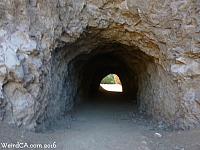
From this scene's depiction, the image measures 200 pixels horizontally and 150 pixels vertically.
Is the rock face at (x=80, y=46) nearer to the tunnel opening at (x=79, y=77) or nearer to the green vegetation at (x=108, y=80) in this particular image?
the tunnel opening at (x=79, y=77)

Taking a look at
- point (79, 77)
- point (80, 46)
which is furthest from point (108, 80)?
point (80, 46)

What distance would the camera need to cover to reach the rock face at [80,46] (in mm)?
7613

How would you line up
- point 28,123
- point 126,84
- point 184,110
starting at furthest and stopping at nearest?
point 126,84 < point 184,110 < point 28,123

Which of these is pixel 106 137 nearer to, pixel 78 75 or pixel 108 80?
pixel 78 75

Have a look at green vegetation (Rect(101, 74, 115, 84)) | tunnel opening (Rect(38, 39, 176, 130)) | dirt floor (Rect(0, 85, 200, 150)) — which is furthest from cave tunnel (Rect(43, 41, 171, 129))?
green vegetation (Rect(101, 74, 115, 84))

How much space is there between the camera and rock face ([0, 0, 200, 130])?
7.61m

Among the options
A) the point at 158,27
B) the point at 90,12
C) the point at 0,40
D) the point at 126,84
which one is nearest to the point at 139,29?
the point at 158,27

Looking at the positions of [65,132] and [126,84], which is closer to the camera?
[65,132]

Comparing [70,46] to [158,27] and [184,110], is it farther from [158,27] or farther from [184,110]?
[184,110]

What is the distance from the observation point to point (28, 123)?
25.2 feet

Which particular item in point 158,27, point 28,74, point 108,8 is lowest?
point 28,74

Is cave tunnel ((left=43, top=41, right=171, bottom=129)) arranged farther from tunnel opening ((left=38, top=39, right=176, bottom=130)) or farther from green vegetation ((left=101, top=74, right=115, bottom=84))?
green vegetation ((left=101, top=74, right=115, bottom=84))

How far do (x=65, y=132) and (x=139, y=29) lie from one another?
3.78m

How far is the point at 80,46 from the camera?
421 inches
